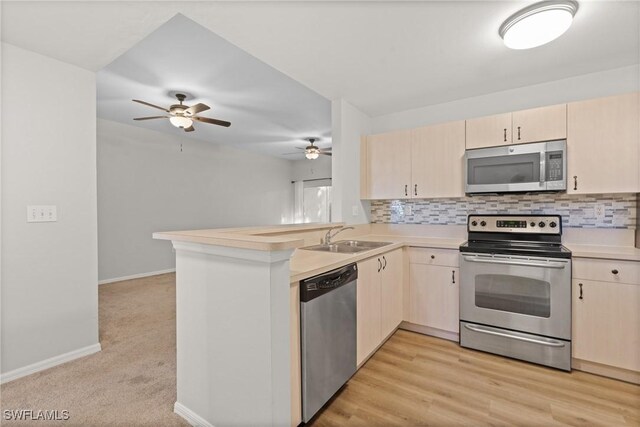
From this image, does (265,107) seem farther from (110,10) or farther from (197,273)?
(197,273)

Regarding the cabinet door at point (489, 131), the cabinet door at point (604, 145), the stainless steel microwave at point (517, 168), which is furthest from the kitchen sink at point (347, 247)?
the cabinet door at point (604, 145)

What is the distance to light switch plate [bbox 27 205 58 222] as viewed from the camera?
6.83ft

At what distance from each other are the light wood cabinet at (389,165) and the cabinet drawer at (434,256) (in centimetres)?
65

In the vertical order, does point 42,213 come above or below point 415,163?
below

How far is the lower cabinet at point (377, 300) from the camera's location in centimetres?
209

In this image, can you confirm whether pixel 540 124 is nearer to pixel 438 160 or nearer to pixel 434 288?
pixel 438 160

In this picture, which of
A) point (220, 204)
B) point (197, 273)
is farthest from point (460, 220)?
point (220, 204)

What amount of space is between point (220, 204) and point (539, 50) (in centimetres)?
568

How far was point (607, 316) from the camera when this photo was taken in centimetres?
203

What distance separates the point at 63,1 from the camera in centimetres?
158

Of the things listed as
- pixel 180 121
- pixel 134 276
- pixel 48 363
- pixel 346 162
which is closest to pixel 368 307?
pixel 346 162

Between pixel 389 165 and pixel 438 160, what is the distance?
52 centimetres

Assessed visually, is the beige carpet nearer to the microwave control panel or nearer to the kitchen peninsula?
the kitchen peninsula

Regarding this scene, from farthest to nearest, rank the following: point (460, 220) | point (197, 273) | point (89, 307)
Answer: point (460, 220) < point (89, 307) < point (197, 273)
